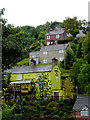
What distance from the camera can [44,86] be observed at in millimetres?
47438

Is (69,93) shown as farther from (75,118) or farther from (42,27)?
(42,27)

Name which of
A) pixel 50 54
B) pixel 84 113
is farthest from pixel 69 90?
pixel 50 54

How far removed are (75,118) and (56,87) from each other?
13.4 m

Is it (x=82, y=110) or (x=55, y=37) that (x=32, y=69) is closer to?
(x=82, y=110)

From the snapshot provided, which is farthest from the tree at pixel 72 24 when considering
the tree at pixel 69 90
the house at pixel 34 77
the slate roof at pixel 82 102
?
the slate roof at pixel 82 102

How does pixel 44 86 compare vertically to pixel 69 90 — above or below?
above

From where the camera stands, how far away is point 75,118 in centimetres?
3794

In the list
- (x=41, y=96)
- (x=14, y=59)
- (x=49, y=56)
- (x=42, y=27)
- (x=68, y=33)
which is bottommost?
(x=41, y=96)

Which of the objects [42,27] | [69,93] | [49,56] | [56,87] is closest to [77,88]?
[69,93]

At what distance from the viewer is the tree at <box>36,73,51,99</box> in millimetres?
45594

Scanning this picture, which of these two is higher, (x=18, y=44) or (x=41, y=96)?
(x=18, y=44)

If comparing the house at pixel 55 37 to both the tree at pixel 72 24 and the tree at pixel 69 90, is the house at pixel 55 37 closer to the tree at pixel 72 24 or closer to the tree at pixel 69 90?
the tree at pixel 72 24

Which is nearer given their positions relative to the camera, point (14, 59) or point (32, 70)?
point (14, 59)

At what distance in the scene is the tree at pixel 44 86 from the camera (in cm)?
4559
